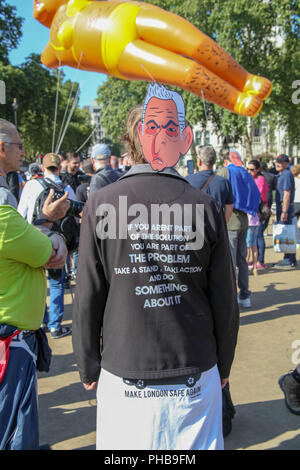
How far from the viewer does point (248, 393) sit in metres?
3.80

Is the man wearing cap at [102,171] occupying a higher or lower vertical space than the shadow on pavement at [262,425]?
higher

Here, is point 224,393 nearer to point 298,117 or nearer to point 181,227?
point 181,227

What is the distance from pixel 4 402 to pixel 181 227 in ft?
4.25

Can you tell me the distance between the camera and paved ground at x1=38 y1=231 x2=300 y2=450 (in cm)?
320

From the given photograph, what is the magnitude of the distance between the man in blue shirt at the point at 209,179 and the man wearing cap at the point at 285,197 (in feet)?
11.4

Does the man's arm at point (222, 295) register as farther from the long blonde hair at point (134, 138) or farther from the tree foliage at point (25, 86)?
the tree foliage at point (25, 86)

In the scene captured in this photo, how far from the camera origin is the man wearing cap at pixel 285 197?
827 cm

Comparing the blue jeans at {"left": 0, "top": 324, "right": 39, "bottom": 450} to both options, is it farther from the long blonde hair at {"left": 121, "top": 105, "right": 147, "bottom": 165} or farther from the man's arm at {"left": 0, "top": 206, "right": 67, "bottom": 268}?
the long blonde hair at {"left": 121, "top": 105, "right": 147, "bottom": 165}

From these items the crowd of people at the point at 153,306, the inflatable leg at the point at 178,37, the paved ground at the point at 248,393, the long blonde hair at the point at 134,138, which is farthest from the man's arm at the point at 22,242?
the inflatable leg at the point at 178,37

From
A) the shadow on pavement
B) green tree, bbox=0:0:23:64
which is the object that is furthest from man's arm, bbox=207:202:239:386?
green tree, bbox=0:0:23:64

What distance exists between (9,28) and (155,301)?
3117cm

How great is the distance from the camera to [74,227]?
2961mm

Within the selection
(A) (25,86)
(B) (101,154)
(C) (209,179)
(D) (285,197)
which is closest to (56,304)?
(B) (101,154)

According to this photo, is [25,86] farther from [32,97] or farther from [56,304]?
[56,304]
